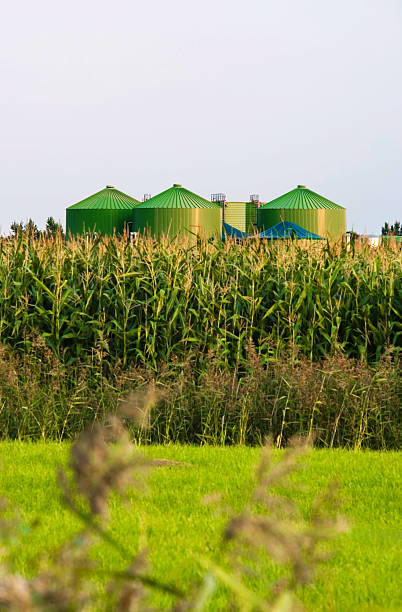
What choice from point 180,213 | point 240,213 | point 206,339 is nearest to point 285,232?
point 206,339

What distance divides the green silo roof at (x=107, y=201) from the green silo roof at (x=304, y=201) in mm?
8718

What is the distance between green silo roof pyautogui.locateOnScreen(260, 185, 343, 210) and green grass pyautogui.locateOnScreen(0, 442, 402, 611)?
33.1 meters

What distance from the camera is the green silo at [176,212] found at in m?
34.9

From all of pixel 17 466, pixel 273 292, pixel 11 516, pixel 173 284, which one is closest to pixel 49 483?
pixel 17 466

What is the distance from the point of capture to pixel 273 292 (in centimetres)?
871

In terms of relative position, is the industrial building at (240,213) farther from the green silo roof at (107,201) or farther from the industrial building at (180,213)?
the green silo roof at (107,201)

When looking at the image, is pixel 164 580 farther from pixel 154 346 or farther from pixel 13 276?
pixel 13 276

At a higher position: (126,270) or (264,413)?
(126,270)

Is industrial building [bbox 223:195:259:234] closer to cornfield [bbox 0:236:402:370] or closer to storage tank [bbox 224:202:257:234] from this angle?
storage tank [bbox 224:202:257:234]

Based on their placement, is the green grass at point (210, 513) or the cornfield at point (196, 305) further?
the cornfield at point (196, 305)

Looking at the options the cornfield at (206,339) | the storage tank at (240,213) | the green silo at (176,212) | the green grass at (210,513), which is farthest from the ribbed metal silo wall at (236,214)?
the green grass at (210,513)

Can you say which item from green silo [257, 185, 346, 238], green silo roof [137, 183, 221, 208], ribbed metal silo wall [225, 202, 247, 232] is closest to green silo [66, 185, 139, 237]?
green silo roof [137, 183, 221, 208]

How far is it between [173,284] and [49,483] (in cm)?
346

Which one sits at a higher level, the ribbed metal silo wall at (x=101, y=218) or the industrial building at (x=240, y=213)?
the industrial building at (x=240, y=213)
